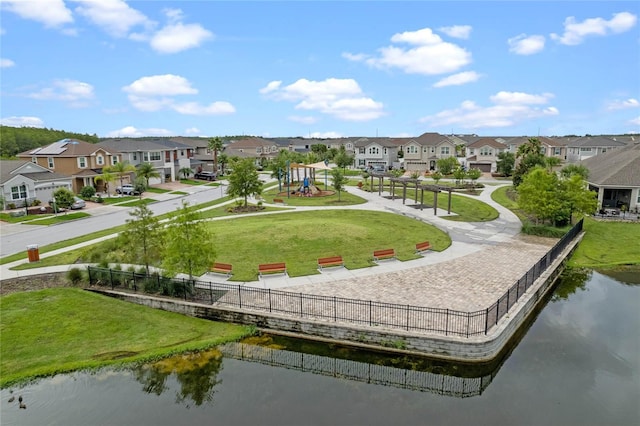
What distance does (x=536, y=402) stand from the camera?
46.7 ft

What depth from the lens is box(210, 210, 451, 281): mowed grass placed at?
26.5 meters

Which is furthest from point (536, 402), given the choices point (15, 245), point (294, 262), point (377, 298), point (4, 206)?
point (4, 206)

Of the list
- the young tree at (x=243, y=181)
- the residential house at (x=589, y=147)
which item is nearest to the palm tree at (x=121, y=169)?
the young tree at (x=243, y=181)

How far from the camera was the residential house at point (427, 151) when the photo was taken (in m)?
92.5

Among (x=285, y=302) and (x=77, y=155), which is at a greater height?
(x=77, y=155)

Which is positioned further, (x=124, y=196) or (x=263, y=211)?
(x=124, y=196)

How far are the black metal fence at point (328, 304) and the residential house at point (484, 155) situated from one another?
72724 mm

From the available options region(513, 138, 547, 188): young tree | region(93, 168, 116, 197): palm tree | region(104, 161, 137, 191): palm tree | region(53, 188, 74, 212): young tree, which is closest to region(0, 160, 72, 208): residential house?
region(53, 188, 74, 212): young tree

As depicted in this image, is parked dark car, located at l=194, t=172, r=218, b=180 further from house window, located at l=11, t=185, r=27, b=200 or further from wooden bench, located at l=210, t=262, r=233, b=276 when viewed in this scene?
wooden bench, located at l=210, t=262, r=233, b=276

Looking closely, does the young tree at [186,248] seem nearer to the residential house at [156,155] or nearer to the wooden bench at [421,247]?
the wooden bench at [421,247]

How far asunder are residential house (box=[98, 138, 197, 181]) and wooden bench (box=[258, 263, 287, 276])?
55461 millimetres

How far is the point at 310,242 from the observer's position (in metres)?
30.0

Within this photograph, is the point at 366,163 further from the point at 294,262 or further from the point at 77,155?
the point at 294,262

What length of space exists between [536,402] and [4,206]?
52684 millimetres
